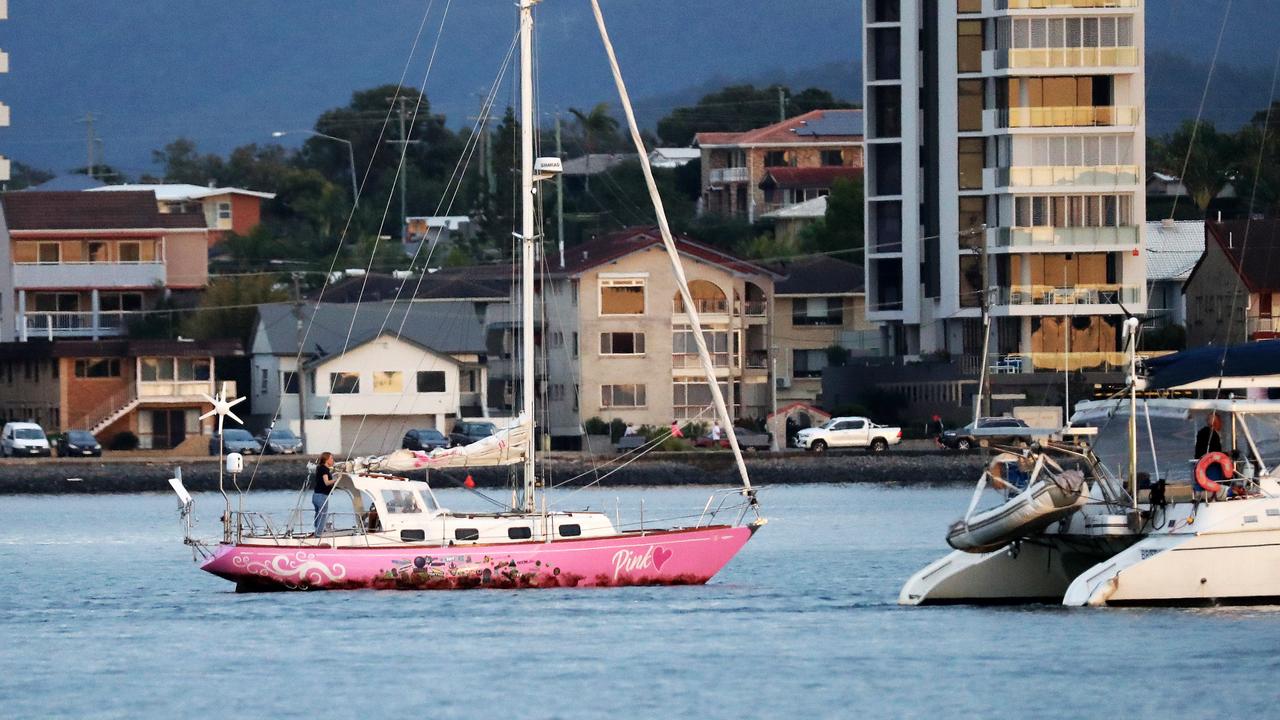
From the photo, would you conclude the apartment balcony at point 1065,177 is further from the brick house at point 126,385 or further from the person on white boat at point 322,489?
the person on white boat at point 322,489

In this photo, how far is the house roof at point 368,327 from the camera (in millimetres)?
98750

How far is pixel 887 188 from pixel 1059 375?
44.9ft

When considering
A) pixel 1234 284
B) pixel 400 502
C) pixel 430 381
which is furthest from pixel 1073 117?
pixel 400 502

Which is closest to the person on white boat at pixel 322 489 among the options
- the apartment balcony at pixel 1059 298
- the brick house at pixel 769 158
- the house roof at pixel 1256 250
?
the apartment balcony at pixel 1059 298

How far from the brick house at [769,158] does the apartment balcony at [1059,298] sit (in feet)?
202

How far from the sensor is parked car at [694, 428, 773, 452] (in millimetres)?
89500

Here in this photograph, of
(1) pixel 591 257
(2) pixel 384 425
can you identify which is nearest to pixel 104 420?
(2) pixel 384 425

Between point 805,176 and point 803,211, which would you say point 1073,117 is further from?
point 805,176

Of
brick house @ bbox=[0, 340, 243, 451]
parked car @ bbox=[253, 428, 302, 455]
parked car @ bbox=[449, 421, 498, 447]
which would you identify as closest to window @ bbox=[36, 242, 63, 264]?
brick house @ bbox=[0, 340, 243, 451]

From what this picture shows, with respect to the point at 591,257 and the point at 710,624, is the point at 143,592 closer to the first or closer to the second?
the point at 710,624

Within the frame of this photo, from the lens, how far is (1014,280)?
95.0m

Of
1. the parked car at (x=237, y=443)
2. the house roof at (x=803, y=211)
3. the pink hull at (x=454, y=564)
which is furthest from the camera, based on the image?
the house roof at (x=803, y=211)

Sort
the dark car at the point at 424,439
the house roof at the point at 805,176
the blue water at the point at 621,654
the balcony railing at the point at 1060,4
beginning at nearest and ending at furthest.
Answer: the blue water at the point at 621,654
the dark car at the point at 424,439
the balcony railing at the point at 1060,4
the house roof at the point at 805,176

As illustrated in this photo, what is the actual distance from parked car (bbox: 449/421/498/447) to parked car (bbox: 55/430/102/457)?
44.7ft
